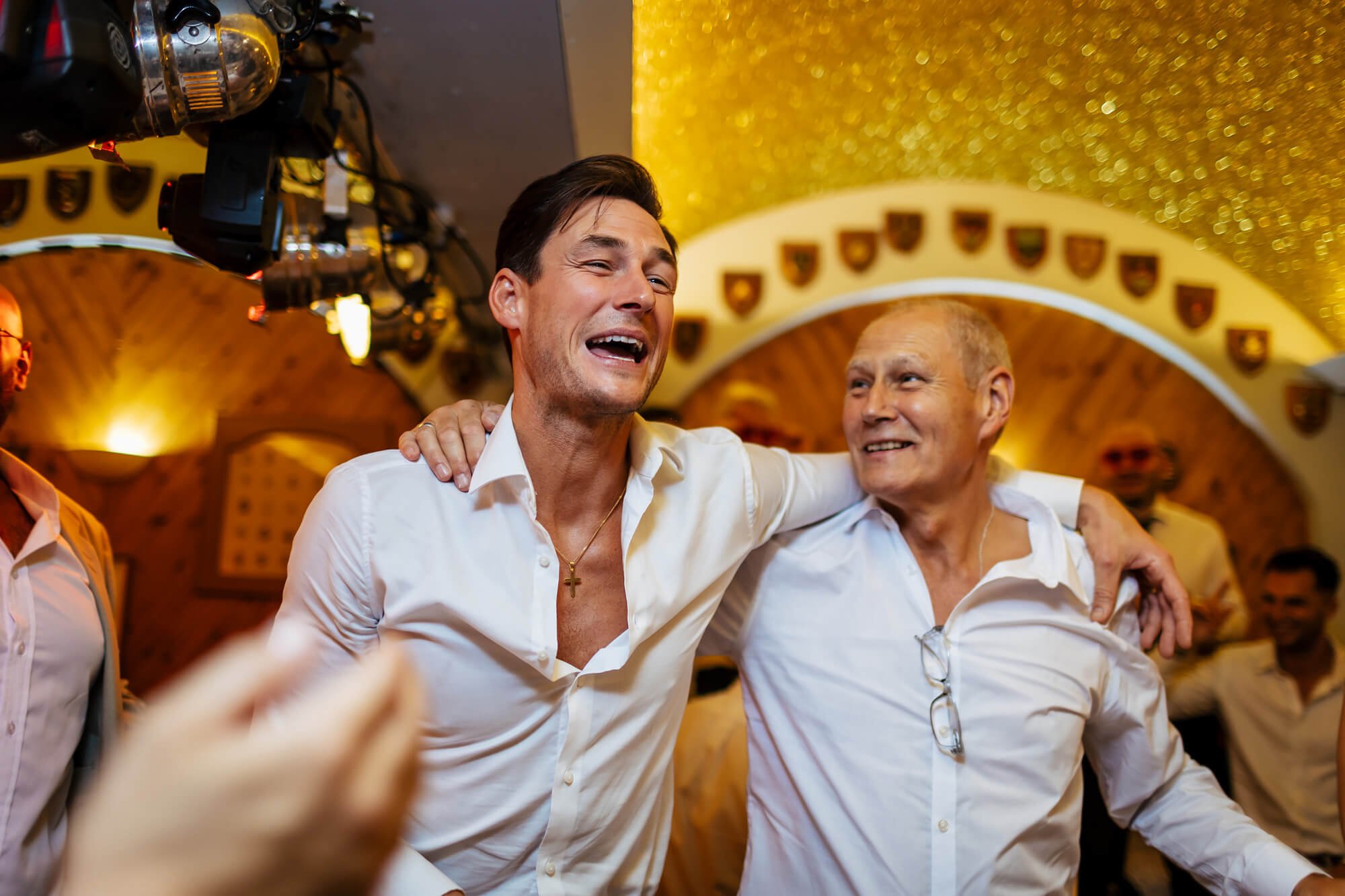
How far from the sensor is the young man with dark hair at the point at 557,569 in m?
1.35

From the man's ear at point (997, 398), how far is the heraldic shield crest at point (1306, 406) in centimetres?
381

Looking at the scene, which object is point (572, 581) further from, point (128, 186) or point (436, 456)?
point (128, 186)

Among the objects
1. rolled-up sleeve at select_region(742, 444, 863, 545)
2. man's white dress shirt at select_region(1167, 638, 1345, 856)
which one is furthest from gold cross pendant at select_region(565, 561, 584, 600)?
man's white dress shirt at select_region(1167, 638, 1345, 856)

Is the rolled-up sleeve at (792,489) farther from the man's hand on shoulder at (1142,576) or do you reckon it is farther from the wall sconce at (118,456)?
the wall sconce at (118,456)

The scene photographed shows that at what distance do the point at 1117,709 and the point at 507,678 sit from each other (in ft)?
3.96

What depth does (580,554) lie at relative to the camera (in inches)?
61.8

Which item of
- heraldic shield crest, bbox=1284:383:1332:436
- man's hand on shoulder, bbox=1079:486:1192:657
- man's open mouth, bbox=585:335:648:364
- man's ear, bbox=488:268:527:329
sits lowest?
man's hand on shoulder, bbox=1079:486:1192:657

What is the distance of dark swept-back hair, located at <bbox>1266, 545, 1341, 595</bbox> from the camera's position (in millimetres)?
3086

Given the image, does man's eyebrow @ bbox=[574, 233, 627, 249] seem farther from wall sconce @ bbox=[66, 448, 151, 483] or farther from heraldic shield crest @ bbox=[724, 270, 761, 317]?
wall sconce @ bbox=[66, 448, 151, 483]

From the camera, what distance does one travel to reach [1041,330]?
186 inches

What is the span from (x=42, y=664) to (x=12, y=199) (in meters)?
2.51

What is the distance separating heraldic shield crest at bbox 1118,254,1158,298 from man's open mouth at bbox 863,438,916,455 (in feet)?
11.8

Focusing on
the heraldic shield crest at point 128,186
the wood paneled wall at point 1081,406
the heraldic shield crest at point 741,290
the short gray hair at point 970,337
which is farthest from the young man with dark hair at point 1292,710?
the heraldic shield crest at point 128,186

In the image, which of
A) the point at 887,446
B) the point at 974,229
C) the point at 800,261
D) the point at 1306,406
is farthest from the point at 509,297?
the point at 1306,406
